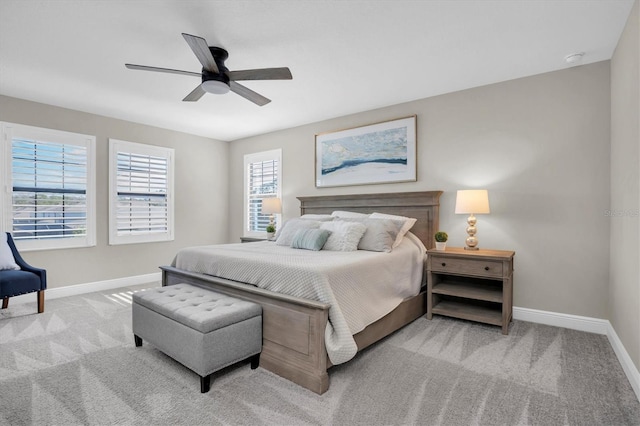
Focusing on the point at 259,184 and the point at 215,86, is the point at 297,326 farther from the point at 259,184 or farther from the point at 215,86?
the point at 259,184

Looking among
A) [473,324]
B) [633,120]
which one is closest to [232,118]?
[473,324]

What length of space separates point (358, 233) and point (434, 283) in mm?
1027

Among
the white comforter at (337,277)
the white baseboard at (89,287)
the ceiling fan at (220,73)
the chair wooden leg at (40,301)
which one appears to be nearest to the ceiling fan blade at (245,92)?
the ceiling fan at (220,73)

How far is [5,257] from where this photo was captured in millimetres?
3717

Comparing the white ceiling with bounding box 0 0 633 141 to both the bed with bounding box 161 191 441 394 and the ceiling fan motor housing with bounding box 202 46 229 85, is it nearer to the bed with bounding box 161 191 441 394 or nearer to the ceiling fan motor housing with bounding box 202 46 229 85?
the ceiling fan motor housing with bounding box 202 46 229 85

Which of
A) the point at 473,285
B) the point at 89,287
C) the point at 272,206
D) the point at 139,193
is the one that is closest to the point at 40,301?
the point at 89,287

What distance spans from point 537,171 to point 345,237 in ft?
6.87

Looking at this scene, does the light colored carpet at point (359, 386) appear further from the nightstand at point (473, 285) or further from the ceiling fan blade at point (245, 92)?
the ceiling fan blade at point (245, 92)

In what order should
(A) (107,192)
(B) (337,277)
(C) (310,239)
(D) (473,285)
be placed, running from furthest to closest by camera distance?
1. (A) (107,192)
2. (D) (473,285)
3. (C) (310,239)
4. (B) (337,277)

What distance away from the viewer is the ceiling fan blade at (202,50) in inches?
88.9

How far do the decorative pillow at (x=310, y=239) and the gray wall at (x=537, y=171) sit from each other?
1.52 m

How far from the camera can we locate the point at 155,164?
18.2 feet

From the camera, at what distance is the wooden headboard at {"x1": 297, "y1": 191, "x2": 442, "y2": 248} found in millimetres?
3967

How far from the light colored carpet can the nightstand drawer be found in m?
0.57
